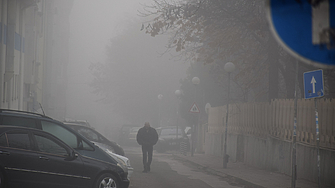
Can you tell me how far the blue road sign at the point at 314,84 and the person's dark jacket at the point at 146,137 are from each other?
7.10 metres

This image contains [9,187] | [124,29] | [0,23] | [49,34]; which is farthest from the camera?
[124,29]

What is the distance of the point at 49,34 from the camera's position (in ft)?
127

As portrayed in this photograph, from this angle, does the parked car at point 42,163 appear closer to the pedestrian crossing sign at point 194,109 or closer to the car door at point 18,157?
the car door at point 18,157

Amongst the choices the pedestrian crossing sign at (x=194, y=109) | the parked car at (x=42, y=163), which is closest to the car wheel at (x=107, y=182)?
the parked car at (x=42, y=163)

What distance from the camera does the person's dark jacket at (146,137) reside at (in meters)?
16.0

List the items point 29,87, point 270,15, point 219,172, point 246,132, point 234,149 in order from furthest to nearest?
point 29,87 < point 234,149 < point 246,132 < point 219,172 < point 270,15

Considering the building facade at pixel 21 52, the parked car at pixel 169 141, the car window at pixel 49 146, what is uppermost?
the building facade at pixel 21 52

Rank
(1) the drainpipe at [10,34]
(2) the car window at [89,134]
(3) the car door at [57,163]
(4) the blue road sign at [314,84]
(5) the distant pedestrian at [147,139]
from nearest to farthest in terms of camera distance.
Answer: (3) the car door at [57,163] → (4) the blue road sign at [314,84] → (5) the distant pedestrian at [147,139] → (2) the car window at [89,134] → (1) the drainpipe at [10,34]

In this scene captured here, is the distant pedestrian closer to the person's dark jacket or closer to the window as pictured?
the person's dark jacket

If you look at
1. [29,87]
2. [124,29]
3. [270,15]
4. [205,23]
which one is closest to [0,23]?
[205,23]

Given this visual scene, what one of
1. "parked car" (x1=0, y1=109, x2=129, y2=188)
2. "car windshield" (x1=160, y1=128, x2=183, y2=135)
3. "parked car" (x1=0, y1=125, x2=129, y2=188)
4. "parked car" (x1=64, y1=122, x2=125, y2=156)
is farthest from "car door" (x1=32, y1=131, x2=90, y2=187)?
"car windshield" (x1=160, y1=128, x2=183, y2=135)

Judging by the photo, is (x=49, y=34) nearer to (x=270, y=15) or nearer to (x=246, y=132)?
(x=246, y=132)

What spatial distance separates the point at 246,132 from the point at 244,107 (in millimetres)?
1354

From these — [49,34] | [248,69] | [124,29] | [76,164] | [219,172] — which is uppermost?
[124,29]
